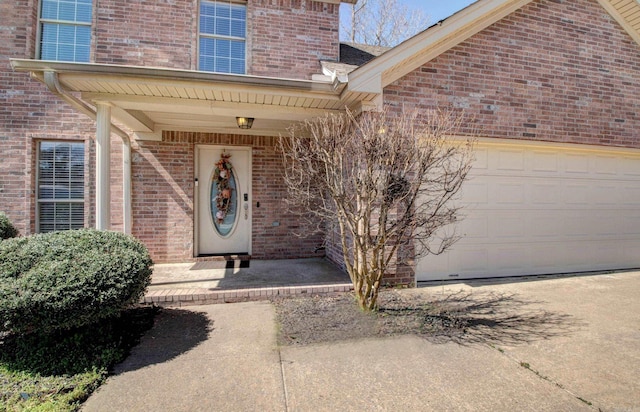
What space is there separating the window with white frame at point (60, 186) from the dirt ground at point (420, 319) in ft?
15.1

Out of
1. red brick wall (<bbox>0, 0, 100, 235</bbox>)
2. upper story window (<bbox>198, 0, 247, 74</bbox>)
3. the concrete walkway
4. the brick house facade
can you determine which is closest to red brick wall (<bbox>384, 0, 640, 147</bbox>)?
the brick house facade

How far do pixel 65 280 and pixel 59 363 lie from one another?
2.29 ft

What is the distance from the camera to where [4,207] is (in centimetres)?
593

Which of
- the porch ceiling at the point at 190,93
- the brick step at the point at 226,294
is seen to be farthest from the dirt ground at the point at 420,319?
the porch ceiling at the point at 190,93

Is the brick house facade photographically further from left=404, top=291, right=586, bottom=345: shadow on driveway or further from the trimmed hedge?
the trimmed hedge

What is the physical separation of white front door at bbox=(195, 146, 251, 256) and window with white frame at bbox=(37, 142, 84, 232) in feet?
6.91

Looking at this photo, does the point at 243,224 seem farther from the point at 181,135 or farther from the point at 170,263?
the point at 181,135

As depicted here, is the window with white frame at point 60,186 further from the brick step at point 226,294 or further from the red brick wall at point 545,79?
the red brick wall at point 545,79

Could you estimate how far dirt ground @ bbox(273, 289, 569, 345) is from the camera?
3.49m

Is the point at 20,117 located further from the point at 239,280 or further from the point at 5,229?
the point at 239,280

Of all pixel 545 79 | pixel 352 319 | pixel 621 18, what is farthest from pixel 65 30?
pixel 621 18

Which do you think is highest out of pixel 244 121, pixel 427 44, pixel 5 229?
pixel 427 44

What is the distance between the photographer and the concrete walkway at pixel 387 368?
2410 mm

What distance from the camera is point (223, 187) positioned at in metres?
6.93
